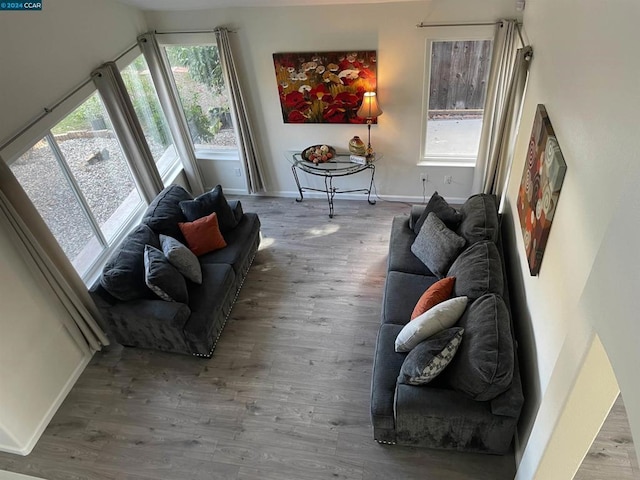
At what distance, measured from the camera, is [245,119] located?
18.9 feet

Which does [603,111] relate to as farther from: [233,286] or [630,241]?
[233,286]

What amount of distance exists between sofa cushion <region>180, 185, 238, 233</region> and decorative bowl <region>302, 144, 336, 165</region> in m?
1.19

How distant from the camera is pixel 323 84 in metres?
5.42

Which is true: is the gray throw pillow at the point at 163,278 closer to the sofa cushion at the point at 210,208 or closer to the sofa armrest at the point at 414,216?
the sofa cushion at the point at 210,208

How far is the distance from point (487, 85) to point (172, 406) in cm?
441

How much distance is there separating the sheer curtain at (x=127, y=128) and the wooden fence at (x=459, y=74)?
3.21m

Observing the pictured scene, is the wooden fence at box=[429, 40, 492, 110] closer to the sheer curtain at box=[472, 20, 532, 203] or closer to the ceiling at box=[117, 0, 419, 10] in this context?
the sheer curtain at box=[472, 20, 532, 203]

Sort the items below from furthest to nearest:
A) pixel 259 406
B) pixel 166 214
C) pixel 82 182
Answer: pixel 166 214
pixel 82 182
pixel 259 406

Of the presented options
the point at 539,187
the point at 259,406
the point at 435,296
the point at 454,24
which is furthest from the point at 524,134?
the point at 259,406

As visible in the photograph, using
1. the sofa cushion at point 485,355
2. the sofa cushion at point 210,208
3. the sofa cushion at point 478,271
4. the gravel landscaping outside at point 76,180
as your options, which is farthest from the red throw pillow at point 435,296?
the gravel landscaping outside at point 76,180

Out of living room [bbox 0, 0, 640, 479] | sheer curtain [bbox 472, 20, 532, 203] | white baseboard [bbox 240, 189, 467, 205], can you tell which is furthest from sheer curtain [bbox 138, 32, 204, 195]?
sheer curtain [bbox 472, 20, 532, 203]

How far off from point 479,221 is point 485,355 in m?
1.57

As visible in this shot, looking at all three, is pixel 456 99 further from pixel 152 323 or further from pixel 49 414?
pixel 49 414

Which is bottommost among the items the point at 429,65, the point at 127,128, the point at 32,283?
the point at 32,283
